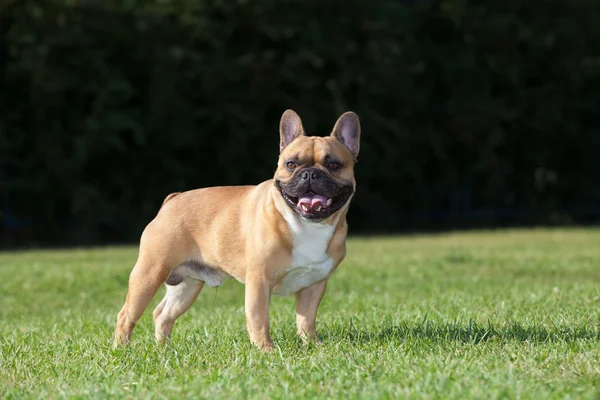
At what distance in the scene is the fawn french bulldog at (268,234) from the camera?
5633 millimetres

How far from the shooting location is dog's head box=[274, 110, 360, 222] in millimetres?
5516

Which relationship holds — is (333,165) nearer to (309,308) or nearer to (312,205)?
(312,205)

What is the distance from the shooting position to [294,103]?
85.5ft

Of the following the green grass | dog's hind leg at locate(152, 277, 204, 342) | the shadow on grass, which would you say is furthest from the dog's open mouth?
dog's hind leg at locate(152, 277, 204, 342)

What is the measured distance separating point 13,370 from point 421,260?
10388 mm

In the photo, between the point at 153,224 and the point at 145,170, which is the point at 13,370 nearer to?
the point at 153,224

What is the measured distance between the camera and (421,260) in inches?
587

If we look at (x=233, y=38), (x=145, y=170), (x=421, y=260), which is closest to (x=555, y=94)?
(x=233, y=38)

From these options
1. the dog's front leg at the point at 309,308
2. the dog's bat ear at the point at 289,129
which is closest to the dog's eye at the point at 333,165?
the dog's bat ear at the point at 289,129

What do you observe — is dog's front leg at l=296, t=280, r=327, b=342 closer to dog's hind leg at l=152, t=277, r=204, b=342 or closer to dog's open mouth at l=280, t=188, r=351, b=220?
dog's open mouth at l=280, t=188, r=351, b=220

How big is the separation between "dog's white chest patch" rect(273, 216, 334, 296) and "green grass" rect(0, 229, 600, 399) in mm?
508

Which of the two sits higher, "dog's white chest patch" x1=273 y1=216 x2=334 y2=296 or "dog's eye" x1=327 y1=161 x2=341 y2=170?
"dog's eye" x1=327 y1=161 x2=341 y2=170

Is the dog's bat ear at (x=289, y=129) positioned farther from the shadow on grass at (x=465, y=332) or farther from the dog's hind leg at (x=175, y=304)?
the shadow on grass at (x=465, y=332)

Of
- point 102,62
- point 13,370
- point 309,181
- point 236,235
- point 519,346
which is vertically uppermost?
→ point 102,62
